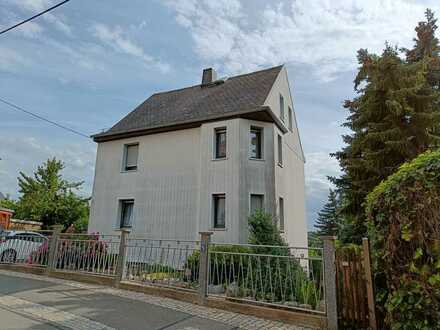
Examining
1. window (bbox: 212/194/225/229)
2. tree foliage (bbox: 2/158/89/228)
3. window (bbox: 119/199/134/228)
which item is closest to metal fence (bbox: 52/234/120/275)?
window (bbox: 212/194/225/229)

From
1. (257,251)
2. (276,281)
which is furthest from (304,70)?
(276,281)

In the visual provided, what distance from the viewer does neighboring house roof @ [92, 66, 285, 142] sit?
13.0 metres

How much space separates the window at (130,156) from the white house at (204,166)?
0.17ft

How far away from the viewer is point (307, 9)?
6621 mm

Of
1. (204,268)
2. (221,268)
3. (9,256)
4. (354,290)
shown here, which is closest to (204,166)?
(221,268)

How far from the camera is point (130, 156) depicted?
15.2 metres

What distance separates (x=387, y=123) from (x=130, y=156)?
11.6 meters

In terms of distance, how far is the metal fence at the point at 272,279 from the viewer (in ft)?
17.6

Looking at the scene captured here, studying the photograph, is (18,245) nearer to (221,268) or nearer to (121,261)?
(121,261)

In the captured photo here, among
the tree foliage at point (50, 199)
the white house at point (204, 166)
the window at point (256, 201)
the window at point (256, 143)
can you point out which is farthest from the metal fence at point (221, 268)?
the tree foliage at point (50, 199)

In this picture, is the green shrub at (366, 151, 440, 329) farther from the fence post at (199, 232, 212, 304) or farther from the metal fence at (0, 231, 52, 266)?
the metal fence at (0, 231, 52, 266)

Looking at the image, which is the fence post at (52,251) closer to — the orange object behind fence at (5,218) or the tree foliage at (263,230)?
the tree foliage at (263,230)

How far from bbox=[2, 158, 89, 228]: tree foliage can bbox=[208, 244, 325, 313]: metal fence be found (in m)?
19.5

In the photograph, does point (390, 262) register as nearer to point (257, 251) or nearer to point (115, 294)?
point (257, 251)
